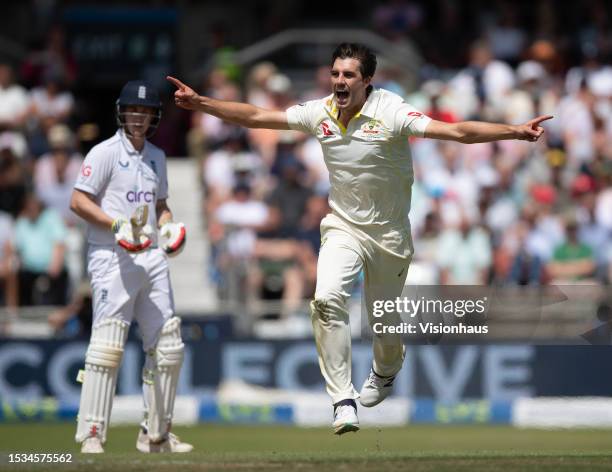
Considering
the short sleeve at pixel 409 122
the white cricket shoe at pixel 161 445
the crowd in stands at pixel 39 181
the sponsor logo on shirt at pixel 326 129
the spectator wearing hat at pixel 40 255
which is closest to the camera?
the short sleeve at pixel 409 122

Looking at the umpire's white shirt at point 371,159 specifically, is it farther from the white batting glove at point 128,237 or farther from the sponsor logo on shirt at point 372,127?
the white batting glove at point 128,237

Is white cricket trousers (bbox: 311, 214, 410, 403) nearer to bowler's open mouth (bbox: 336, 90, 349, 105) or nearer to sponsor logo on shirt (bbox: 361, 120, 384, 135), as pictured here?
sponsor logo on shirt (bbox: 361, 120, 384, 135)

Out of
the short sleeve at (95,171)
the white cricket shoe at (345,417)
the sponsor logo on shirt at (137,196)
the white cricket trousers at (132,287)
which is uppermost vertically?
the short sleeve at (95,171)

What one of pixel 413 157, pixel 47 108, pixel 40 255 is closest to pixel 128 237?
pixel 40 255

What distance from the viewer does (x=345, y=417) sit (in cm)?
797

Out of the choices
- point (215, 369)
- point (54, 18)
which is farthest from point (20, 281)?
point (54, 18)

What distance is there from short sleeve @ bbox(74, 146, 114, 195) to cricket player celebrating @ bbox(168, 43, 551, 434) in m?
0.71

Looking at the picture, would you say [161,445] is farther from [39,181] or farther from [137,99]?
[39,181]

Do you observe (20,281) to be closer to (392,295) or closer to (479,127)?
(392,295)

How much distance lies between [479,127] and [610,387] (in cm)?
542

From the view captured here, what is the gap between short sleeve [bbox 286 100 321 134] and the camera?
8.38 metres

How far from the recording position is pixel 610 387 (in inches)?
497

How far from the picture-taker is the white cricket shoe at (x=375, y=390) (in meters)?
8.90

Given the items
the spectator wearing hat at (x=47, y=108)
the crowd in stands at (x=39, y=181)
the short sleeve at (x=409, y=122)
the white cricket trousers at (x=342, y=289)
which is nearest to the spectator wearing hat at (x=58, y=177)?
the crowd in stands at (x=39, y=181)
